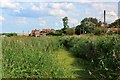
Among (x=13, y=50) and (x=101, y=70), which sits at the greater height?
(x=13, y=50)

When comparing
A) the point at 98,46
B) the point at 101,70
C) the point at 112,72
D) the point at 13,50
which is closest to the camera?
the point at 112,72

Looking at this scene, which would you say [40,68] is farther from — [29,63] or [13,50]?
[13,50]

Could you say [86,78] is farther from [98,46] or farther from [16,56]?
[98,46]

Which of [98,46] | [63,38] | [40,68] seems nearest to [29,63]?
[40,68]

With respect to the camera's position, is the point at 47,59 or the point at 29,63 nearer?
the point at 29,63

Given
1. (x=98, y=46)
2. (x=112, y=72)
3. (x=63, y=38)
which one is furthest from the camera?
(x=63, y=38)

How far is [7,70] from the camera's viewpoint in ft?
18.0

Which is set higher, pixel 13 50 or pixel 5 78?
pixel 13 50

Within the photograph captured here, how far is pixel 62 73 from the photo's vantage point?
19.7 ft

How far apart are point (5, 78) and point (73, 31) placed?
66.6 feet

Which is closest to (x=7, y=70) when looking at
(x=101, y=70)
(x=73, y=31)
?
(x=101, y=70)

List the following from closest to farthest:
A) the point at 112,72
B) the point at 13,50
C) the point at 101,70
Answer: the point at 112,72, the point at 101,70, the point at 13,50

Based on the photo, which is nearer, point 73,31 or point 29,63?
point 29,63

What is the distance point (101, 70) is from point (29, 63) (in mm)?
1540
